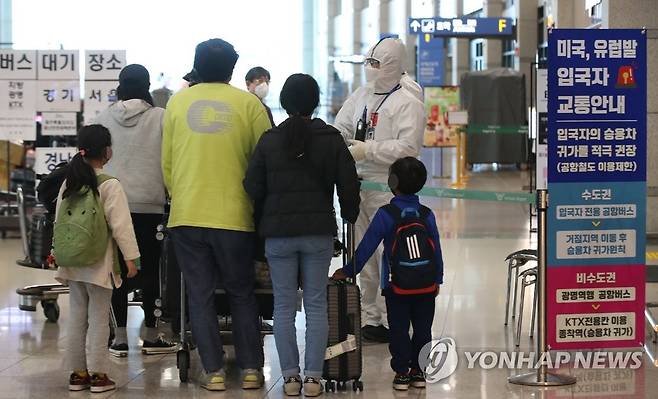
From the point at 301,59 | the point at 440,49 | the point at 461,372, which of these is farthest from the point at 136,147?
the point at 301,59

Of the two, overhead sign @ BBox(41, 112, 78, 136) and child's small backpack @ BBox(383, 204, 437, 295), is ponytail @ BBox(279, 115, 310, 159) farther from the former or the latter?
overhead sign @ BBox(41, 112, 78, 136)

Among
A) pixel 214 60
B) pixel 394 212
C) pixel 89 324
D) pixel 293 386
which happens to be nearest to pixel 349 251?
pixel 394 212

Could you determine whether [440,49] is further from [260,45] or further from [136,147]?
[136,147]

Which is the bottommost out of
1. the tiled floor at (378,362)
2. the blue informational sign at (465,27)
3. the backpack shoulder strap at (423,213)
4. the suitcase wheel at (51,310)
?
the tiled floor at (378,362)

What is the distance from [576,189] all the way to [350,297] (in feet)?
4.44

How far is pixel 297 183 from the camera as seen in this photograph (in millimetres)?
5406

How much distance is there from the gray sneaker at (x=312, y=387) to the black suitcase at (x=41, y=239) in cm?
206

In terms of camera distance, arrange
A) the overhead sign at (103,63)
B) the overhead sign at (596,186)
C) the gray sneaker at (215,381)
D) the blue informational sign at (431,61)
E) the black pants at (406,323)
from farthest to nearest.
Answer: the blue informational sign at (431,61), the overhead sign at (103,63), the overhead sign at (596,186), the gray sneaker at (215,381), the black pants at (406,323)

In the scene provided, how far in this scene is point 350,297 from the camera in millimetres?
5637

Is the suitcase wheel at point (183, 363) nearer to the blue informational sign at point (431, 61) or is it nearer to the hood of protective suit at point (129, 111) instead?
the hood of protective suit at point (129, 111)

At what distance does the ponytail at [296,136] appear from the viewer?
5367 millimetres

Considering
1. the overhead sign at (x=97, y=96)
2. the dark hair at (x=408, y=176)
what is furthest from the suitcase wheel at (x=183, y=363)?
the overhead sign at (x=97, y=96)

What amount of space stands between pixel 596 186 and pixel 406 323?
1.30 m

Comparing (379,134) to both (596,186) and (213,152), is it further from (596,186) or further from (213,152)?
(213,152)
